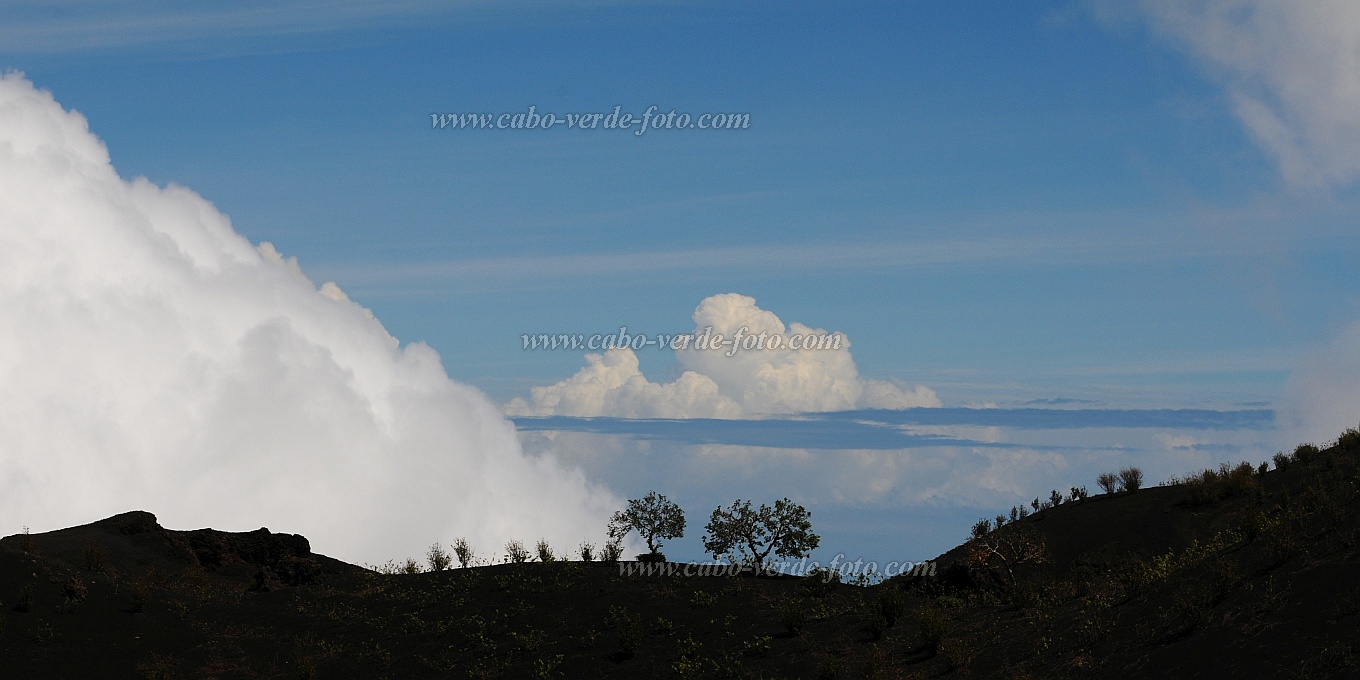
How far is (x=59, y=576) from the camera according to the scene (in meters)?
33.9

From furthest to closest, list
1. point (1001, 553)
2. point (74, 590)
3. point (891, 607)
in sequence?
point (74, 590)
point (1001, 553)
point (891, 607)

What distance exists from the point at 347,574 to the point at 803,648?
2389 cm

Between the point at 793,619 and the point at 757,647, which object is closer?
the point at 757,647

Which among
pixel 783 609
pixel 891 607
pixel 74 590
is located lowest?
pixel 891 607

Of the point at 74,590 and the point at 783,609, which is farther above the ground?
the point at 74,590

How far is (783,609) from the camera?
96.5 feet

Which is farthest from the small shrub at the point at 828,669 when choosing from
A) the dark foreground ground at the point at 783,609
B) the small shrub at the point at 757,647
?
the small shrub at the point at 757,647

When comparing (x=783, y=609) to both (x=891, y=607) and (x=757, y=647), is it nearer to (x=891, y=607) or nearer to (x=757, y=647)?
(x=757, y=647)

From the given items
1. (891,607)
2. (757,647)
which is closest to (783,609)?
(757,647)

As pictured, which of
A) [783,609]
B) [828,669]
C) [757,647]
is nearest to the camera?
[828,669]

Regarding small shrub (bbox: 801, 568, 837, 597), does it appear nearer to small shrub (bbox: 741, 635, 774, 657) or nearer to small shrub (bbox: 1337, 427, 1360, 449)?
small shrub (bbox: 741, 635, 774, 657)

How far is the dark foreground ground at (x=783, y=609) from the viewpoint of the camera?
20969 millimetres

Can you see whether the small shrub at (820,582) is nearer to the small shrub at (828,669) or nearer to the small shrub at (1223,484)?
the small shrub at (828,669)

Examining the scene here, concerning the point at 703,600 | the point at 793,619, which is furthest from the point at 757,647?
the point at 703,600
